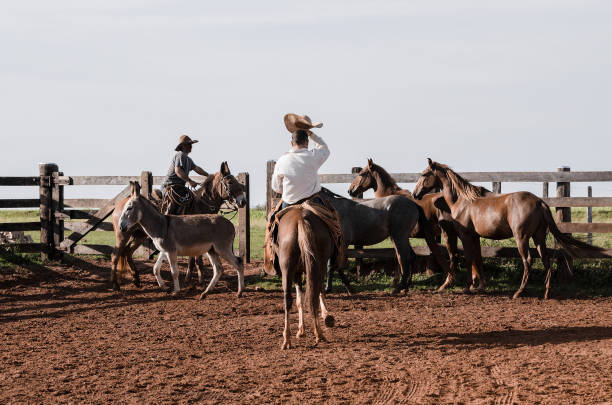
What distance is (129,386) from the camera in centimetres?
696

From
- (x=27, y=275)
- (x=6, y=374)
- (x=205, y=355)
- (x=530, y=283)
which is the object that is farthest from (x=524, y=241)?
(x=27, y=275)

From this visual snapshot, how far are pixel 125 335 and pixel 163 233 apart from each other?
10.4 ft

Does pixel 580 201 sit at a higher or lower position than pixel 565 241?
higher

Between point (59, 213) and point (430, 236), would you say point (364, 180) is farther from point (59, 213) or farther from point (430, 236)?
point (59, 213)

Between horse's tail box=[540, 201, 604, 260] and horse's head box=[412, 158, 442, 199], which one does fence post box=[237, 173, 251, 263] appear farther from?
horse's tail box=[540, 201, 604, 260]

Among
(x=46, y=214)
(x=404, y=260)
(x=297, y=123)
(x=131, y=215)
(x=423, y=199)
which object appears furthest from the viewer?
(x=46, y=214)

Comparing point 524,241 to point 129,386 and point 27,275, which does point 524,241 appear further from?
point 27,275

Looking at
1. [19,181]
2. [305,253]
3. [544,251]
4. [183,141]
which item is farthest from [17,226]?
[544,251]

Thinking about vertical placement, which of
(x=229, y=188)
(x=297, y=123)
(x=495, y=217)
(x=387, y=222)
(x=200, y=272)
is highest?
(x=297, y=123)

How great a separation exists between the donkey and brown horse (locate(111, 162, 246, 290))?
2.95 feet

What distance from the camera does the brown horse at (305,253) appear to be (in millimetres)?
8203

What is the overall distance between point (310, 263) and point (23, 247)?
35.8ft

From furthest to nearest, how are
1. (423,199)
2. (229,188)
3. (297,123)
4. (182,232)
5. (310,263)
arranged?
(423,199)
(229,188)
(182,232)
(297,123)
(310,263)

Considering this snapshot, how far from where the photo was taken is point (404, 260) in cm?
1343
